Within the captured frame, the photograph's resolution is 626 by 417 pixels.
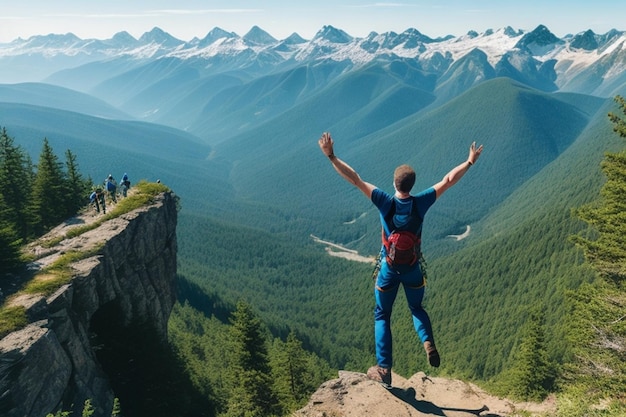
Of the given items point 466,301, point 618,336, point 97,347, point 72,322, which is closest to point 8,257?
point 72,322

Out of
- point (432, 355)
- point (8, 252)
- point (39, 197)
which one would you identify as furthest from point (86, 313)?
point (432, 355)

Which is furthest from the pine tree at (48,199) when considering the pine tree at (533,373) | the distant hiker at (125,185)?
the pine tree at (533,373)

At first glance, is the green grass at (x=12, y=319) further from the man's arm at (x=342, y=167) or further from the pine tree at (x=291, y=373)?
the man's arm at (x=342, y=167)

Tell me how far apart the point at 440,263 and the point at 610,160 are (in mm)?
165517

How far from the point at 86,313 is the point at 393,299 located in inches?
947

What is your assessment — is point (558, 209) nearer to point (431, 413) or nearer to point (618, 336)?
point (618, 336)

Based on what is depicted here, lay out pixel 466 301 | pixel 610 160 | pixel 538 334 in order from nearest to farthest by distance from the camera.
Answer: pixel 610 160, pixel 538 334, pixel 466 301

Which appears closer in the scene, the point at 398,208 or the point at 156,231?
the point at 398,208

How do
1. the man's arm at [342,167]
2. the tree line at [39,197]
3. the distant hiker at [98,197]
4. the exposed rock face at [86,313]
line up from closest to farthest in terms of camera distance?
the man's arm at [342,167] → the exposed rock face at [86,313] → the distant hiker at [98,197] → the tree line at [39,197]

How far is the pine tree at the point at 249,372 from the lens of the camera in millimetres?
31844

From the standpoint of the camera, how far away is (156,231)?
41531 mm

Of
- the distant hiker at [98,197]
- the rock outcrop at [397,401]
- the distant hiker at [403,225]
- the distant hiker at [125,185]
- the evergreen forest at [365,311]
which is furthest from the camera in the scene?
the distant hiker at [125,185]

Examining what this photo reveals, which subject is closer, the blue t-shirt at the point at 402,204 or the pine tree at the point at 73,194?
the blue t-shirt at the point at 402,204

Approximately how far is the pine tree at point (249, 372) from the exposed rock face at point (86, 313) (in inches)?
270
